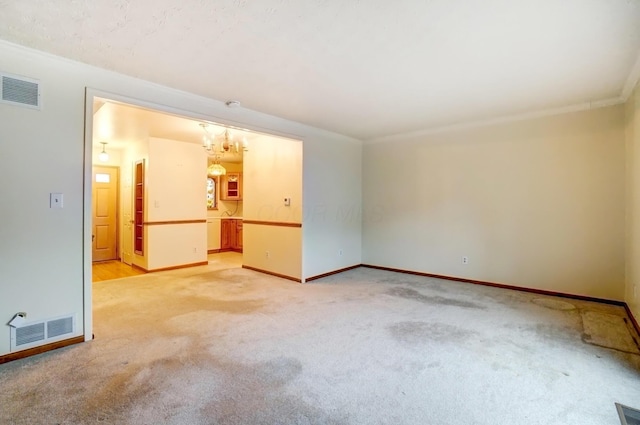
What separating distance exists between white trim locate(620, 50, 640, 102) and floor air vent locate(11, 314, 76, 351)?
5.37m

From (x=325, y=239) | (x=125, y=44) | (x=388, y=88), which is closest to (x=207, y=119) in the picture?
(x=125, y=44)

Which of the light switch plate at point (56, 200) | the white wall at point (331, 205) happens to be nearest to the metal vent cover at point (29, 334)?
the light switch plate at point (56, 200)

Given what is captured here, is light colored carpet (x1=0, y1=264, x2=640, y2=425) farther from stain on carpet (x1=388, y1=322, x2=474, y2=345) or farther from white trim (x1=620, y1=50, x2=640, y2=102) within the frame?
white trim (x1=620, y1=50, x2=640, y2=102)

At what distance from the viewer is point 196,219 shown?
6199 mm

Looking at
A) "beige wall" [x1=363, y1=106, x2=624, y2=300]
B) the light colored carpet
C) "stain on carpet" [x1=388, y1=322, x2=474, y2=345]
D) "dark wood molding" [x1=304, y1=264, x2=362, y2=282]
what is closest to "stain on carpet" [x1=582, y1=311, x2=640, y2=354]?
the light colored carpet

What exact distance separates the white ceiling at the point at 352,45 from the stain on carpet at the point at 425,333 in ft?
8.04

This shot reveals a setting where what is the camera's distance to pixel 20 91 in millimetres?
2393

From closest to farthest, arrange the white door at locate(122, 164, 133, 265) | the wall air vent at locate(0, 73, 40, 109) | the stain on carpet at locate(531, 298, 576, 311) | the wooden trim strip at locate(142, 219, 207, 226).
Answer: the wall air vent at locate(0, 73, 40, 109) → the stain on carpet at locate(531, 298, 576, 311) → the wooden trim strip at locate(142, 219, 207, 226) → the white door at locate(122, 164, 133, 265)

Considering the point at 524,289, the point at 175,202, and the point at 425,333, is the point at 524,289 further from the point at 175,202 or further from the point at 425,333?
the point at 175,202

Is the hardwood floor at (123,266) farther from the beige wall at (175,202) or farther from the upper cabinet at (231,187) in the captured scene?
the upper cabinet at (231,187)

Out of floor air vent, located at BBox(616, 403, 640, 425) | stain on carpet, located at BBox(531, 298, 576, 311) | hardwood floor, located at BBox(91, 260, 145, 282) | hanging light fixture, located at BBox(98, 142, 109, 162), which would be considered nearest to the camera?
floor air vent, located at BBox(616, 403, 640, 425)

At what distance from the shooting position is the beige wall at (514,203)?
3822mm

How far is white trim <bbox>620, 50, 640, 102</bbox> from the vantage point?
9.07ft

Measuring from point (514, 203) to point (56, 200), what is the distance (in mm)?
5330
